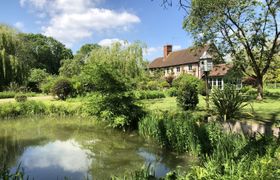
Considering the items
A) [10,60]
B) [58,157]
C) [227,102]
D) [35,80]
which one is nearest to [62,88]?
[10,60]

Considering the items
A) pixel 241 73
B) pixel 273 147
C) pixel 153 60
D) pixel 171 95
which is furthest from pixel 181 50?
pixel 273 147

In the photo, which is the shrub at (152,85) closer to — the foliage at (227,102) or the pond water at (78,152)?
the pond water at (78,152)

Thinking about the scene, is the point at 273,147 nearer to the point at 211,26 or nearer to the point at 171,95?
the point at 211,26

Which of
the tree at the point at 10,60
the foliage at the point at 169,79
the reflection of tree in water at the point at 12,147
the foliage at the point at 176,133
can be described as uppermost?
the tree at the point at 10,60

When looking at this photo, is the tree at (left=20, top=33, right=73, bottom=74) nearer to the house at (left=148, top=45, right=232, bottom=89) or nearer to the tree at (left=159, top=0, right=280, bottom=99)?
the house at (left=148, top=45, right=232, bottom=89)

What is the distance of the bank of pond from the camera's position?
193 inches

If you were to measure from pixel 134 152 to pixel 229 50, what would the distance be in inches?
600

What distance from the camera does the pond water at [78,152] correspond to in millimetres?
7536

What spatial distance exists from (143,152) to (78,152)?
2.36 meters

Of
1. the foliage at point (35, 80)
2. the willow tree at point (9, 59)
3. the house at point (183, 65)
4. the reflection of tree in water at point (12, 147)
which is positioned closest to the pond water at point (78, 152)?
the reflection of tree in water at point (12, 147)

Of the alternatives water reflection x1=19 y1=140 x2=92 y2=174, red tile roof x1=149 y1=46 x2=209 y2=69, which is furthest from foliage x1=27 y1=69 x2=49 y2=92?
water reflection x1=19 y1=140 x2=92 y2=174

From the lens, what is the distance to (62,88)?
23297 millimetres

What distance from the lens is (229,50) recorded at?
21375 millimetres

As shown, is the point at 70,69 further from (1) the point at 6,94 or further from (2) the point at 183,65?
(1) the point at 6,94
